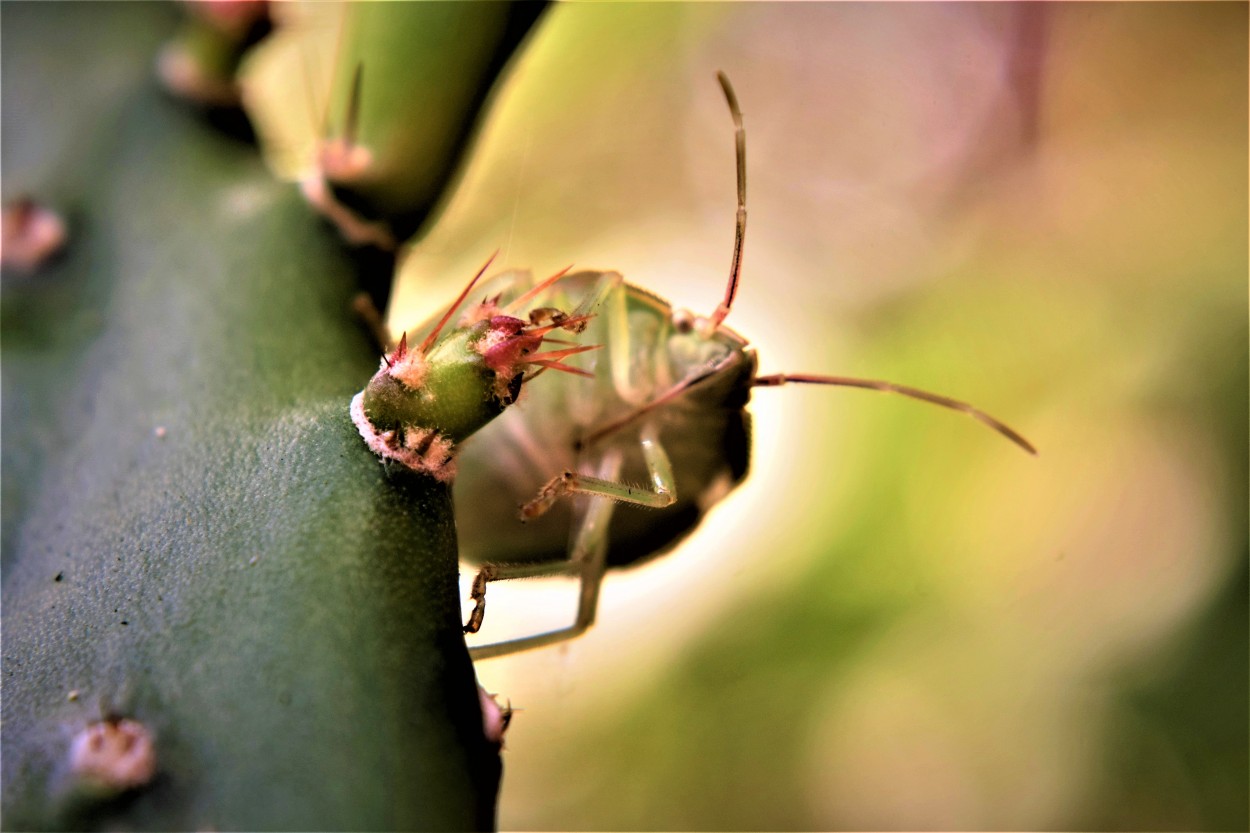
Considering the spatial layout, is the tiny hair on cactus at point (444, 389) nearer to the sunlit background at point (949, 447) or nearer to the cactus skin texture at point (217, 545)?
the cactus skin texture at point (217, 545)

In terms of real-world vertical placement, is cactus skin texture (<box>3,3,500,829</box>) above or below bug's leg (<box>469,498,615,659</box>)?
above

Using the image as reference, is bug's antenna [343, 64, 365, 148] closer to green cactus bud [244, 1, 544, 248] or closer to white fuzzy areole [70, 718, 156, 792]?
green cactus bud [244, 1, 544, 248]

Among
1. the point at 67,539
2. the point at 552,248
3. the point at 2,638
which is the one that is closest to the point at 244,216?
the point at 67,539

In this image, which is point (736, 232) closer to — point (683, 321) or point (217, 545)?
point (683, 321)

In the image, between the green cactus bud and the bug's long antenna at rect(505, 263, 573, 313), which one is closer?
the bug's long antenna at rect(505, 263, 573, 313)

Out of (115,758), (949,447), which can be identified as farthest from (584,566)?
(949,447)

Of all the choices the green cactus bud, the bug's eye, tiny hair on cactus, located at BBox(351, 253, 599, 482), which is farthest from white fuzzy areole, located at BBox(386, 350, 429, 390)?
the bug's eye
